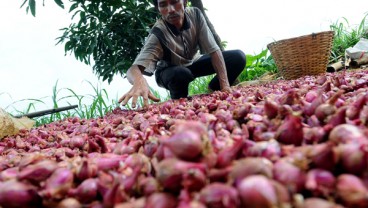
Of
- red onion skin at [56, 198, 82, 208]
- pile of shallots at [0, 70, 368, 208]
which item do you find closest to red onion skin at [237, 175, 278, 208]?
pile of shallots at [0, 70, 368, 208]

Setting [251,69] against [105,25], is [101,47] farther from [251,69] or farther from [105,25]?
[251,69]

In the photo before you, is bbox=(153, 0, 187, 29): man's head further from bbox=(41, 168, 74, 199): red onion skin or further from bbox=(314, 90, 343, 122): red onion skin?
bbox=(41, 168, 74, 199): red onion skin

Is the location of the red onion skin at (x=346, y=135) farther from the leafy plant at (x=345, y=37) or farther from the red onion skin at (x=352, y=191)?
the leafy plant at (x=345, y=37)

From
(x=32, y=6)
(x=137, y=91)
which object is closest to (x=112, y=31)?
(x=32, y=6)

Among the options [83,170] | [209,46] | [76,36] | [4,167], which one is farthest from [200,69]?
[83,170]

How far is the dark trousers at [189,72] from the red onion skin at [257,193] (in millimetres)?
2646

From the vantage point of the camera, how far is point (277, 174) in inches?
20.6

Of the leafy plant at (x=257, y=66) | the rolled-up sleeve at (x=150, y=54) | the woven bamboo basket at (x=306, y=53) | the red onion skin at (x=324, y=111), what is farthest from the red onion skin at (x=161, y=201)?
the leafy plant at (x=257, y=66)

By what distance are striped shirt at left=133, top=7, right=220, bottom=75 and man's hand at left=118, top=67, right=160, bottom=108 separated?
0.22m

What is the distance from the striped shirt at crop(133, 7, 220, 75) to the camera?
2.99m

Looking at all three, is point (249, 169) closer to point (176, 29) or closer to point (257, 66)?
point (176, 29)

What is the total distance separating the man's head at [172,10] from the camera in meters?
2.95

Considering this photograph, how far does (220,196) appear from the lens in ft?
1.57

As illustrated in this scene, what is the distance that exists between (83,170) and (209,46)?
271cm
